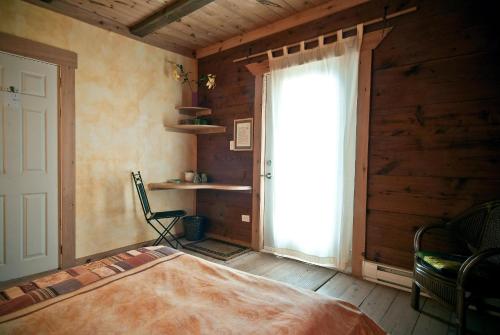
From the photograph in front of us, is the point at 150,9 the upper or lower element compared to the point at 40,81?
upper

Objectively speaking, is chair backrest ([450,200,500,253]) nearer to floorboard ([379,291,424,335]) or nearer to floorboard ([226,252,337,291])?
floorboard ([379,291,424,335])

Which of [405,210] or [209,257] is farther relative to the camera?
[209,257]

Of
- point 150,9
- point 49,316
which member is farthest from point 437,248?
point 150,9

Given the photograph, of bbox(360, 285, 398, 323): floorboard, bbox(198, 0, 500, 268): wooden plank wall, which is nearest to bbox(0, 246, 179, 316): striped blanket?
bbox(360, 285, 398, 323): floorboard

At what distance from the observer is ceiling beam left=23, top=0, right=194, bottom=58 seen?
110 inches

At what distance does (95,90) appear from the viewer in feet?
10.3

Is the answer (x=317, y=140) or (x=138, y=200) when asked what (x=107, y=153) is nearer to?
(x=138, y=200)

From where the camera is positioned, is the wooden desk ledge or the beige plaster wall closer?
the beige plaster wall

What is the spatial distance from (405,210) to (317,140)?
107cm

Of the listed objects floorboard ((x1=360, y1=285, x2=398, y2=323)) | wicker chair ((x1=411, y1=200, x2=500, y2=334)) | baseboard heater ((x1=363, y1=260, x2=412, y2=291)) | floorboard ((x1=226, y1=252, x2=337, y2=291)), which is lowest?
floorboard ((x1=226, y1=252, x2=337, y2=291))

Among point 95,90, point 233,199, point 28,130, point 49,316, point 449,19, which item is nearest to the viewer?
point 49,316

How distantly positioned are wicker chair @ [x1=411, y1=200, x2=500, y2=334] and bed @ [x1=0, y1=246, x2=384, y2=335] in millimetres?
980

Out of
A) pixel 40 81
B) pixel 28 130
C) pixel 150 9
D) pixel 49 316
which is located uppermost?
pixel 150 9

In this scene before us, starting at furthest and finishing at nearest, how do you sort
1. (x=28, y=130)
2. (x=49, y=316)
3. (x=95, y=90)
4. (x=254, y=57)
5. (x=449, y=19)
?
(x=254, y=57)
(x=95, y=90)
(x=28, y=130)
(x=449, y=19)
(x=49, y=316)
